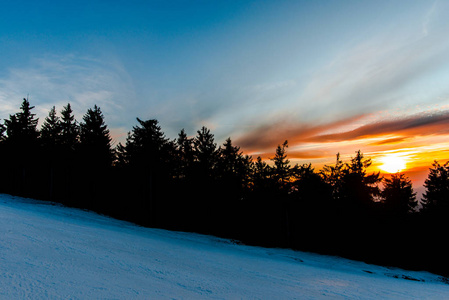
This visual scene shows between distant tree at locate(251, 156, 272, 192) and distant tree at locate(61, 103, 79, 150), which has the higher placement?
distant tree at locate(61, 103, 79, 150)

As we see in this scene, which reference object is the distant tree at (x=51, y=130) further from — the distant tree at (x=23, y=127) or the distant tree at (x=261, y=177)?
the distant tree at (x=261, y=177)

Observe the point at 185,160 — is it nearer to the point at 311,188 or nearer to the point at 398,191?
the point at 311,188

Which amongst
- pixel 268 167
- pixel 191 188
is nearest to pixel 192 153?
pixel 191 188

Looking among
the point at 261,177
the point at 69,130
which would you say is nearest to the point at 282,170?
the point at 261,177

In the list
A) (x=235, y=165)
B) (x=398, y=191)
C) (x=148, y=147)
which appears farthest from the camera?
(x=398, y=191)

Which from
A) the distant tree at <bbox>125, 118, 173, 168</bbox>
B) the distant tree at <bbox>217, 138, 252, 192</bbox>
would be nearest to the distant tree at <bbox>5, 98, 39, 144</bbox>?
the distant tree at <bbox>125, 118, 173, 168</bbox>

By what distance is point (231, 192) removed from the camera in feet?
101

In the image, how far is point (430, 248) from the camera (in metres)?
29.3

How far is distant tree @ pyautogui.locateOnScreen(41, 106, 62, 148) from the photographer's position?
32.7 metres

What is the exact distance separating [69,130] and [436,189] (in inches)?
2458

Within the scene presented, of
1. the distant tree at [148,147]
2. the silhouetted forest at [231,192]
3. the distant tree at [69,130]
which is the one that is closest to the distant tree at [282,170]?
the silhouetted forest at [231,192]

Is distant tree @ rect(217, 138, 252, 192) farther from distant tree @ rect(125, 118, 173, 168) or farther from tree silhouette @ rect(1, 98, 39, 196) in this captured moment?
tree silhouette @ rect(1, 98, 39, 196)

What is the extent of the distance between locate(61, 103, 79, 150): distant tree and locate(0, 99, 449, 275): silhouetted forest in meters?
0.13

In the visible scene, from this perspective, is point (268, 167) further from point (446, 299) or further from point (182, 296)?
point (182, 296)
